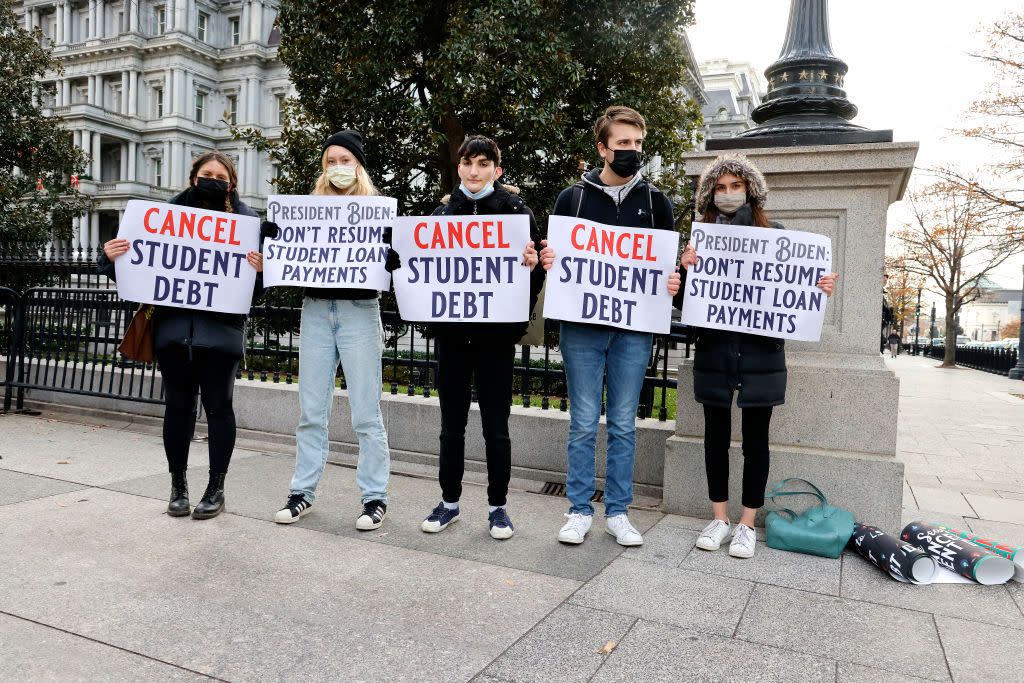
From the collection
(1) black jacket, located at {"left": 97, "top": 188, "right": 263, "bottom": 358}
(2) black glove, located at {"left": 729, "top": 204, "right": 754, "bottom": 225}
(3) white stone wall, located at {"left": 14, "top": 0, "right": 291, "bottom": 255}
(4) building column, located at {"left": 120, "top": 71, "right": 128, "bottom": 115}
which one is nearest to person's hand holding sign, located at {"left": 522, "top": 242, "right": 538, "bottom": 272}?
(2) black glove, located at {"left": 729, "top": 204, "right": 754, "bottom": 225}

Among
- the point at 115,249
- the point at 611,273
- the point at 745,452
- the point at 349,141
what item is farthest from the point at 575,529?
the point at 115,249

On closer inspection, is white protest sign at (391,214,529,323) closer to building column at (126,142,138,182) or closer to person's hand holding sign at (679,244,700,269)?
person's hand holding sign at (679,244,700,269)

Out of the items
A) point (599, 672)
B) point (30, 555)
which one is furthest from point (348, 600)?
point (30, 555)

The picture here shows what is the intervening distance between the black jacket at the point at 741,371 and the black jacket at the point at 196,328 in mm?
2772

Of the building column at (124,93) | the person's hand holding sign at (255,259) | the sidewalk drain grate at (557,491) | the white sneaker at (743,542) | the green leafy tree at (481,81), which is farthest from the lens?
the building column at (124,93)

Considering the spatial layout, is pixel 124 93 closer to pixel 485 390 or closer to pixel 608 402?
pixel 485 390

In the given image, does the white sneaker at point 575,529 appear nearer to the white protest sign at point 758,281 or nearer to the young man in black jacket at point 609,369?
the young man in black jacket at point 609,369

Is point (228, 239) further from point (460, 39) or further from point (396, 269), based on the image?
point (460, 39)

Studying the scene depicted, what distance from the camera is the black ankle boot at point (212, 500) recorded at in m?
4.36

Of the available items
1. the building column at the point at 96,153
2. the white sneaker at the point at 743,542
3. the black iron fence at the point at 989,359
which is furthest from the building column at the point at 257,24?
the white sneaker at the point at 743,542

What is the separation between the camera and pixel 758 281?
4176 mm

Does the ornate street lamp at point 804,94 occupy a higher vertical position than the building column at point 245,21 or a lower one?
lower

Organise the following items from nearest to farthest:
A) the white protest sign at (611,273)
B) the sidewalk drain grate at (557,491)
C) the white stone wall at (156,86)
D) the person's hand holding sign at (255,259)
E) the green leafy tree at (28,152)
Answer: the white protest sign at (611,273), the person's hand holding sign at (255,259), the sidewalk drain grate at (557,491), the green leafy tree at (28,152), the white stone wall at (156,86)

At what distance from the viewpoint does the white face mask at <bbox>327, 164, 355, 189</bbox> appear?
4418 millimetres
